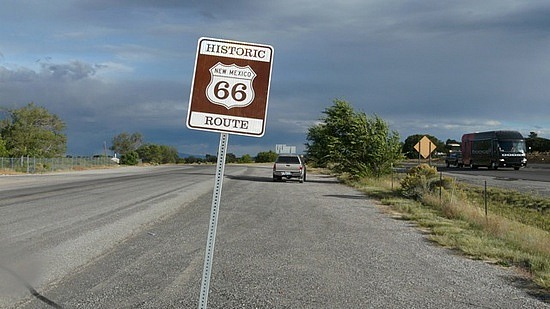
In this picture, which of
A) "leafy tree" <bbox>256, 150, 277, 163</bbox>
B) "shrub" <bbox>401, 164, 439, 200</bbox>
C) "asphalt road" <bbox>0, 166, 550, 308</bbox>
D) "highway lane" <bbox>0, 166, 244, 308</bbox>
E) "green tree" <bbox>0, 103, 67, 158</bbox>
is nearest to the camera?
"asphalt road" <bbox>0, 166, 550, 308</bbox>

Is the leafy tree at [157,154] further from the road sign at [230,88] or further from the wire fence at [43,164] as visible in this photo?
the road sign at [230,88]

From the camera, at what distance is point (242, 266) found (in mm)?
9156

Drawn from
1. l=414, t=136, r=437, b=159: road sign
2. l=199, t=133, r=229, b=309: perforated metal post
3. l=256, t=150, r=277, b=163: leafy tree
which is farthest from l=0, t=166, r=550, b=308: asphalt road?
l=256, t=150, r=277, b=163: leafy tree

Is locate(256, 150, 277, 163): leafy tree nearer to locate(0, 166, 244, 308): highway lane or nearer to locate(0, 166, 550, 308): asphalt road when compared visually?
locate(0, 166, 244, 308): highway lane

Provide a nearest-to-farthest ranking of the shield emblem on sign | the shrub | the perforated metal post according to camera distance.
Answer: the perforated metal post
the shield emblem on sign
the shrub

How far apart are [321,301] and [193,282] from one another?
192cm

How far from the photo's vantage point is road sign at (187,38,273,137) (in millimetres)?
4590

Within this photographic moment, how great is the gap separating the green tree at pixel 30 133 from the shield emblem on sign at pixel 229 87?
8398 cm

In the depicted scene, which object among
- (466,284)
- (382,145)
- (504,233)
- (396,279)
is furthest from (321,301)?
(382,145)

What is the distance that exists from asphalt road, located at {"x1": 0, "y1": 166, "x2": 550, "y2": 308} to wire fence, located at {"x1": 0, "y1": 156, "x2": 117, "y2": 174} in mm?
49277

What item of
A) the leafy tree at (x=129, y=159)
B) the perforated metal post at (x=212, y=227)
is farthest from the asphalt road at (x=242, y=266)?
the leafy tree at (x=129, y=159)

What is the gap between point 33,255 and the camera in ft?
32.7

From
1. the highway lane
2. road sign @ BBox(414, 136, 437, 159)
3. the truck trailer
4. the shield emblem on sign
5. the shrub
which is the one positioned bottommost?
the highway lane

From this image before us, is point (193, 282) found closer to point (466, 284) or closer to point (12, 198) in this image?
point (466, 284)
